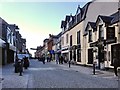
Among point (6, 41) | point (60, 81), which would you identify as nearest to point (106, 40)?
point (60, 81)

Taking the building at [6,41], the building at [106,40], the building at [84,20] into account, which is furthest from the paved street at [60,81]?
the building at [84,20]

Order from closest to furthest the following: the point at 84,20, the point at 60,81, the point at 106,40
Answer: the point at 60,81
the point at 106,40
the point at 84,20

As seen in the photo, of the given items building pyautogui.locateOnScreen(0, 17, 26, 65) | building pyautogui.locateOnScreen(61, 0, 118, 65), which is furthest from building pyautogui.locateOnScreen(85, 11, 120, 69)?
building pyautogui.locateOnScreen(0, 17, 26, 65)

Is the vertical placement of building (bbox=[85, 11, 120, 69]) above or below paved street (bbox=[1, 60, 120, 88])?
above

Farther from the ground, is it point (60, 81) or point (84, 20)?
point (84, 20)

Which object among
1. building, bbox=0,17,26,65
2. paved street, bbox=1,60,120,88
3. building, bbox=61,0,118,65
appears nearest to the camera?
paved street, bbox=1,60,120,88

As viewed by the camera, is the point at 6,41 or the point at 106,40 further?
the point at 6,41

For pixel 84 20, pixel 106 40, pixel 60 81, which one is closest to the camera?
pixel 60 81

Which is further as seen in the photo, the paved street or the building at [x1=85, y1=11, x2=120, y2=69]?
the building at [x1=85, y1=11, x2=120, y2=69]

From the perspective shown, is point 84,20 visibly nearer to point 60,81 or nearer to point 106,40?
point 106,40

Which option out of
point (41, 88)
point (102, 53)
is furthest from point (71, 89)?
point (102, 53)

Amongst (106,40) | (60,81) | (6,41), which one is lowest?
(60,81)

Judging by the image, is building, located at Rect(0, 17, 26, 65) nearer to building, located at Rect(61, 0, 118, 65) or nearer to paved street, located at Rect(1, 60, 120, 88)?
building, located at Rect(61, 0, 118, 65)

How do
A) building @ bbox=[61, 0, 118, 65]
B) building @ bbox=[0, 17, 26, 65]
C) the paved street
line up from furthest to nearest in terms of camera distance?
building @ bbox=[0, 17, 26, 65], building @ bbox=[61, 0, 118, 65], the paved street
